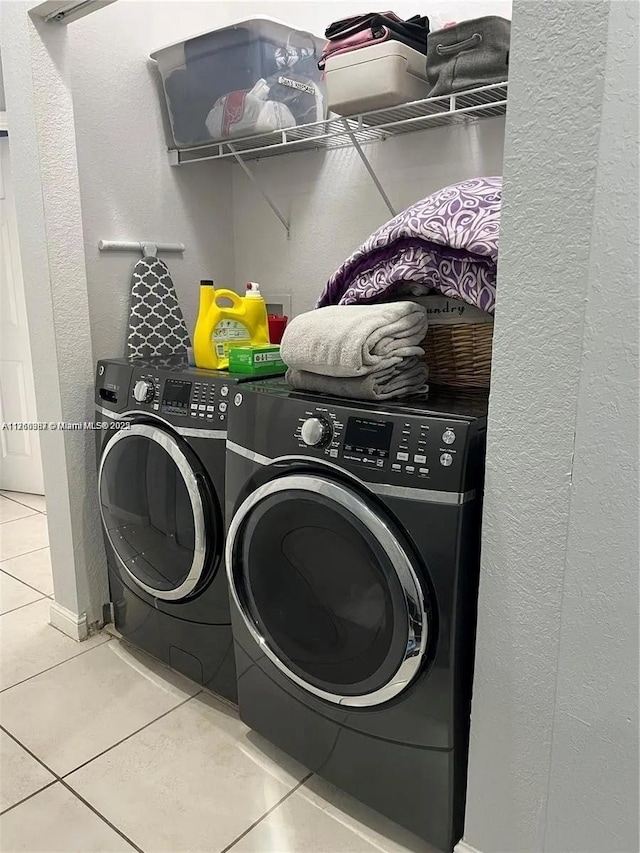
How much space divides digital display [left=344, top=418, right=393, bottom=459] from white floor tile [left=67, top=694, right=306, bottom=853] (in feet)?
2.99

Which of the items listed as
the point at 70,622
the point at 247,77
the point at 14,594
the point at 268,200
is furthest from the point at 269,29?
the point at 14,594

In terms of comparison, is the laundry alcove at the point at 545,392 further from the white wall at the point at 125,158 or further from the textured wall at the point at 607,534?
the white wall at the point at 125,158

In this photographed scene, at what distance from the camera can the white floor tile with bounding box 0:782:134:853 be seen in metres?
1.41

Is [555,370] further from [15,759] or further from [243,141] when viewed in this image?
[15,759]

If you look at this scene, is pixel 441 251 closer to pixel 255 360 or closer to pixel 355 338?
pixel 355 338

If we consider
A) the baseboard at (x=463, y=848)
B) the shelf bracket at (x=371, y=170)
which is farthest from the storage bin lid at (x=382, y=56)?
the baseboard at (x=463, y=848)

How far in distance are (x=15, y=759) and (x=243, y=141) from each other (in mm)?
1916

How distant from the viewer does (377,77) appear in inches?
62.4

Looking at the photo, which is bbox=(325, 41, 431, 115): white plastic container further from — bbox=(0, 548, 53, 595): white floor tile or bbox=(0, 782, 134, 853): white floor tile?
bbox=(0, 548, 53, 595): white floor tile

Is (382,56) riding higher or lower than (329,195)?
higher

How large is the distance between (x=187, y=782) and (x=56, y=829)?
30cm

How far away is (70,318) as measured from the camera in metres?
1.98

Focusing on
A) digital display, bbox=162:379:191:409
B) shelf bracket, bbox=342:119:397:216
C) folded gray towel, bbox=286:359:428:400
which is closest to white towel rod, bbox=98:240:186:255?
digital display, bbox=162:379:191:409

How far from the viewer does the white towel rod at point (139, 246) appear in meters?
2.08
